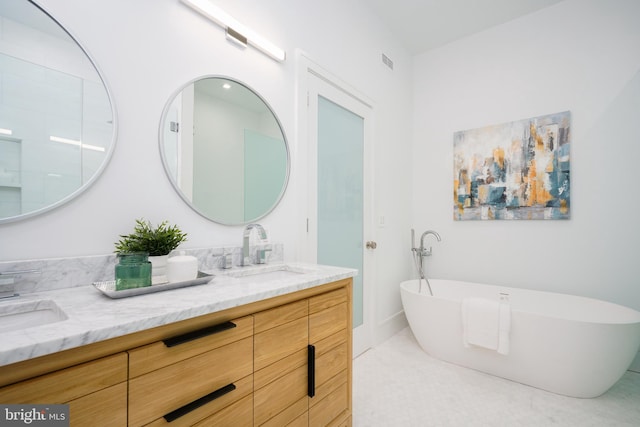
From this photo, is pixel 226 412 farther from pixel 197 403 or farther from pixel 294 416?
pixel 294 416

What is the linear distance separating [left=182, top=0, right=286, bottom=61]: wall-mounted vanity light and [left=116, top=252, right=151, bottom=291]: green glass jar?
121 cm

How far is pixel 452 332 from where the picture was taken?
2.27m

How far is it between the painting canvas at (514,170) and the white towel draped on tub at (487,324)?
3.83ft

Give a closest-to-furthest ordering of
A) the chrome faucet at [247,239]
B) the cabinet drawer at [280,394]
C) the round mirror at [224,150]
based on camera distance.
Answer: the cabinet drawer at [280,394], the round mirror at [224,150], the chrome faucet at [247,239]

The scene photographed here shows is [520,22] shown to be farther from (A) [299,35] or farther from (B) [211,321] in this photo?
(B) [211,321]

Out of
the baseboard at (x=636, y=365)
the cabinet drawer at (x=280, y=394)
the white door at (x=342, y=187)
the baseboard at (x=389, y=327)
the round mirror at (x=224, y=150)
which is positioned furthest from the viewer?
the baseboard at (x=389, y=327)

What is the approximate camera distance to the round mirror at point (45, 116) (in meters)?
0.93

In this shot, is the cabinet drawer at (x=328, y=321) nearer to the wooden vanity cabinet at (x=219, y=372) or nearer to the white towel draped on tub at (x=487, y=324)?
the wooden vanity cabinet at (x=219, y=372)

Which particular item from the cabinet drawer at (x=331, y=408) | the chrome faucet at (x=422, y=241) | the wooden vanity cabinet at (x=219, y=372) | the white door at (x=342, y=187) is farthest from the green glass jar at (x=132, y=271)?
the chrome faucet at (x=422, y=241)

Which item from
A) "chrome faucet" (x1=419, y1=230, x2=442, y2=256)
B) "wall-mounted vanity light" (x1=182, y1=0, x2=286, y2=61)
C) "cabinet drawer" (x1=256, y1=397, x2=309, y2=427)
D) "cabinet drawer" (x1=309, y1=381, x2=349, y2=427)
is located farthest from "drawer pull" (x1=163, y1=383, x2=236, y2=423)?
"chrome faucet" (x1=419, y1=230, x2=442, y2=256)

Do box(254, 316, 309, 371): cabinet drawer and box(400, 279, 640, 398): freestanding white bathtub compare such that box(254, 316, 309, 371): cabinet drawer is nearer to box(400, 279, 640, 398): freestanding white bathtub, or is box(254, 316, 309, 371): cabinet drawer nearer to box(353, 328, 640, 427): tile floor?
box(353, 328, 640, 427): tile floor

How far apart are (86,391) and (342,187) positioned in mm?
1989

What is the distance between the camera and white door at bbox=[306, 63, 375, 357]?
6.88ft

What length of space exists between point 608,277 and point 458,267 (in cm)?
115
